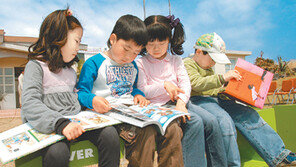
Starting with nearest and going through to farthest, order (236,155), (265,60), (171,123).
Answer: (171,123) < (236,155) < (265,60)

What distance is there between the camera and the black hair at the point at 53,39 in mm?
1239

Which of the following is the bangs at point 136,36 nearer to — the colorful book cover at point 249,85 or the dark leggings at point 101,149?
the dark leggings at point 101,149

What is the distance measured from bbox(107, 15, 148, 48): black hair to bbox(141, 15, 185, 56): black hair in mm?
179

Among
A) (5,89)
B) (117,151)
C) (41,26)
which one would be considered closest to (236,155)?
(117,151)

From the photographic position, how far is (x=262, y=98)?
5.85ft

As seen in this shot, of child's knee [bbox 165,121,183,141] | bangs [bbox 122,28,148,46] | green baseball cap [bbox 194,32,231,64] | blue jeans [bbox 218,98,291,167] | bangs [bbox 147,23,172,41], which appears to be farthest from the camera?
green baseball cap [bbox 194,32,231,64]

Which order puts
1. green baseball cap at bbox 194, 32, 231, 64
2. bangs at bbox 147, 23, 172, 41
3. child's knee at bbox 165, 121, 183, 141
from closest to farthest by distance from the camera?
child's knee at bbox 165, 121, 183, 141, bangs at bbox 147, 23, 172, 41, green baseball cap at bbox 194, 32, 231, 64

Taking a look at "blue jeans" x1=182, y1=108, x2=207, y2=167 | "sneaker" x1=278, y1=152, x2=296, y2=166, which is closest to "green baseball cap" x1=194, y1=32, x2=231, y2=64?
"blue jeans" x1=182, y1=108, x2=207, y2=167

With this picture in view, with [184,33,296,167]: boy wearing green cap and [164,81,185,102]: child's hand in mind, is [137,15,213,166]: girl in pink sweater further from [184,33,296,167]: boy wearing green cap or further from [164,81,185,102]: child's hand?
[184,33,296,167]: boy wearing green cap

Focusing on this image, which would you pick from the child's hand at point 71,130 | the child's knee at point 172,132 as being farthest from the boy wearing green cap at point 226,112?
the child's hand at point 71,130

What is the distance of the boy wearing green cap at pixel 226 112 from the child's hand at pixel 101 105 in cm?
76

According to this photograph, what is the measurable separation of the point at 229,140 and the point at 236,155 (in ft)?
0.40

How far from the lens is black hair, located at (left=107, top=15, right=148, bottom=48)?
4.36 ft

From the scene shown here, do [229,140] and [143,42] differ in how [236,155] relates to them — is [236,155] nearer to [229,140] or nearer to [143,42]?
[229,140]
